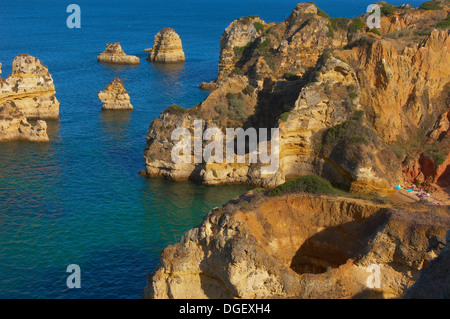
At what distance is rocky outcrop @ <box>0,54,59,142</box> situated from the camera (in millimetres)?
63969

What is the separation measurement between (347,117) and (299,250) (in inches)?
1123

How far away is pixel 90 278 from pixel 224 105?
28.7 meters

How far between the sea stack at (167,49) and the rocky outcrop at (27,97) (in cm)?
4867

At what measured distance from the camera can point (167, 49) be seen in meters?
119

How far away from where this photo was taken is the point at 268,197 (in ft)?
93.0

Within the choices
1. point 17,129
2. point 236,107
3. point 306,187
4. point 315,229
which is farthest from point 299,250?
point 17,129

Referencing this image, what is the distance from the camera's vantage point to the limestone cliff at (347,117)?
168ft

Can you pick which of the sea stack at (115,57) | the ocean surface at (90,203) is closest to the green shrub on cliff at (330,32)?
the ocean surface at (90,203)

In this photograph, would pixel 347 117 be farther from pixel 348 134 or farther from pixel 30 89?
pixel 30 89

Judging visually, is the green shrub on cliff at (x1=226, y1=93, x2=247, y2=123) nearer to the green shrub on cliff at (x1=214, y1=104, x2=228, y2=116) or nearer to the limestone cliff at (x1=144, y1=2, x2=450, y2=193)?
the limestone cliff at (x1=144, y1=2, x2=450, y2=193)

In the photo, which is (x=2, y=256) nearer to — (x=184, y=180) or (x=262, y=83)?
(x=184, y=180)

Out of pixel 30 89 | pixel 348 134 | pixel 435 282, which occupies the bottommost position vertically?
pixel 435 282

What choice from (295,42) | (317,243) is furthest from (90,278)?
(295,42)

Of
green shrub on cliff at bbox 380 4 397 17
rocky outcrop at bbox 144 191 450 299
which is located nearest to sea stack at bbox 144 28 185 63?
green shrub on cliff at bbox 380 4 397 17
